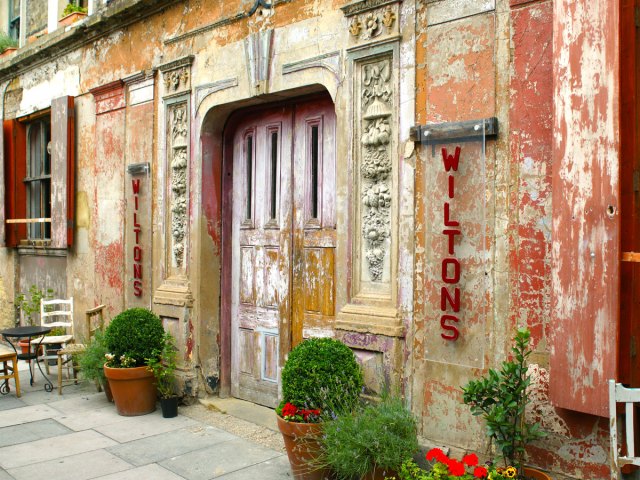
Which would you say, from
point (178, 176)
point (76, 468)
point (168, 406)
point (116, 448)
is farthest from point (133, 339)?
point (178, 176)

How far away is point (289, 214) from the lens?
6.20 meters

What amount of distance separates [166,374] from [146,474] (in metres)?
1.68

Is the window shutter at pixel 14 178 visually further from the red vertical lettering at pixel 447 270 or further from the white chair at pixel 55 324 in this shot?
the red vertical lettering at pixel 447 270

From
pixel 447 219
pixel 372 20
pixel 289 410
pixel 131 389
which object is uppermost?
pixel 372 20

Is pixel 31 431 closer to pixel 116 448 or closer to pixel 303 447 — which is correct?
pixel 116 448

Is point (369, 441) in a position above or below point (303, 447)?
above

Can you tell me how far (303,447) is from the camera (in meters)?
4.54

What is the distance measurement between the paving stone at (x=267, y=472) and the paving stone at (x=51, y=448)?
1412 millimetres

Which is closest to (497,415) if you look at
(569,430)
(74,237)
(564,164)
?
(569,430)

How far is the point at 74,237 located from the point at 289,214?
13.4 feet

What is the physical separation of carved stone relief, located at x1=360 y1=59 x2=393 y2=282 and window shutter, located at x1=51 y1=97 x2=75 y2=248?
5172 millimetres

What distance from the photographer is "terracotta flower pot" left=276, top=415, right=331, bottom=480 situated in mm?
4492

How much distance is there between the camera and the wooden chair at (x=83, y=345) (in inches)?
293

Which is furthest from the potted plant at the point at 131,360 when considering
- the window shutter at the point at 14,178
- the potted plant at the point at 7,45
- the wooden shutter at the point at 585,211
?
the potted plant at the point at 7,45
